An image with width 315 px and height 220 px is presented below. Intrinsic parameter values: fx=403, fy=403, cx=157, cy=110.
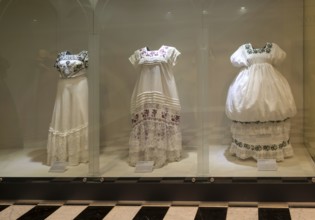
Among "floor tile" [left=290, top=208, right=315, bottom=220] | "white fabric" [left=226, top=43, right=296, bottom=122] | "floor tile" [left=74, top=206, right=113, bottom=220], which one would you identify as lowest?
"floor tile" [left=74, top=206, right=113, bottom=220]

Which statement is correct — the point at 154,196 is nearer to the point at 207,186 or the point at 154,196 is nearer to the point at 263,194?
the point at 207,186

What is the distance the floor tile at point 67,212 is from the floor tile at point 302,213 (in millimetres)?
1483

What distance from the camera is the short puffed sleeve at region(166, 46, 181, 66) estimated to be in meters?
3.66

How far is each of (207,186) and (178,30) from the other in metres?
1.72

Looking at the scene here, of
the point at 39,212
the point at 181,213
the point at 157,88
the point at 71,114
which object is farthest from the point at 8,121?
the point at 181,213

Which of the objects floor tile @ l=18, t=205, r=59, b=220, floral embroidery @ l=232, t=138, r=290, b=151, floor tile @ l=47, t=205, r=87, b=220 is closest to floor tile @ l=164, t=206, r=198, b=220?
floor tile @ l=47, t=205, r=87, b=220

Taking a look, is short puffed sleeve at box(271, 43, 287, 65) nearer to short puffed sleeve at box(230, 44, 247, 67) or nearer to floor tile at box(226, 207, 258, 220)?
short puffed sleeve at box(230, 44, 247, 67)

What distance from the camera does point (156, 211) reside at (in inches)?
113

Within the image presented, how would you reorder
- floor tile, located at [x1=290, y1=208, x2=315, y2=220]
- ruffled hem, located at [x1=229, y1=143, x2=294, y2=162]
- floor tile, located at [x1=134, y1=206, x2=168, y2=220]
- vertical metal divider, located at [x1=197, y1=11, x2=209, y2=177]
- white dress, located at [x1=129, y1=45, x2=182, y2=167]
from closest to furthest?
floor tile, located at [x1=290, y1=208, x2=315, y2=220], floor tile, located at [x1=134, y1=206, x2=168, y2=220], vertical metal divider, located at [x1=197, y1=11, x2=209, y2=177], ruffled hem, located at [x1=229, y1=143, x2=294, y2=162], white dress, located at [x1=129, y1=45, x2=182, y2=167]

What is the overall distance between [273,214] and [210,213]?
42 cm

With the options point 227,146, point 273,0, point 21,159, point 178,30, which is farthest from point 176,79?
point 21,159

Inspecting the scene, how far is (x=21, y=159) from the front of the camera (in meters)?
3.94

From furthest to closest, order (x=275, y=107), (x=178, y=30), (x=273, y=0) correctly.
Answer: (x=178, y=30) < (x=273, y=0) < (x=275, y=107)

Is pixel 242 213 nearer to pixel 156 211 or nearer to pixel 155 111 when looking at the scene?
pixel 156 211
